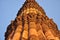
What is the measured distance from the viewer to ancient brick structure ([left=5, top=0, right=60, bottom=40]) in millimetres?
26516

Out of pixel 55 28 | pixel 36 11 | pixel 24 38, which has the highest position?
pixel 36 11

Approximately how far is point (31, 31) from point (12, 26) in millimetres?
6571

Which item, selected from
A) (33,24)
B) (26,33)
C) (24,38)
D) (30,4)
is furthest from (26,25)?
(30,4)

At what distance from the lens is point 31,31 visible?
88.7ft

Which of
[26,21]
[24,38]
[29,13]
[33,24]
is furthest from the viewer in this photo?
[29,13]

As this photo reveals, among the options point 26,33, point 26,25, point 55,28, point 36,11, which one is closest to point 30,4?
point 36,11

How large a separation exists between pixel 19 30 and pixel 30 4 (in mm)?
9138

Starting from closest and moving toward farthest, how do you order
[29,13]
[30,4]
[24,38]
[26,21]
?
1. [24,38]
2. [26,21]
3. [29,13]
4. [30,4]

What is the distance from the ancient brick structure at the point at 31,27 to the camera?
2652 centimetres

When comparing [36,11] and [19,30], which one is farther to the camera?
[36,11]

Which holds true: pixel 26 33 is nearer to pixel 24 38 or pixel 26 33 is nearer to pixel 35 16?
pixel 24 38

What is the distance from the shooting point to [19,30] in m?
29.7

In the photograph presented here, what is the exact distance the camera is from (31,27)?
2861 centimetres

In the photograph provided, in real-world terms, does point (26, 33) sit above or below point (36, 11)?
below
